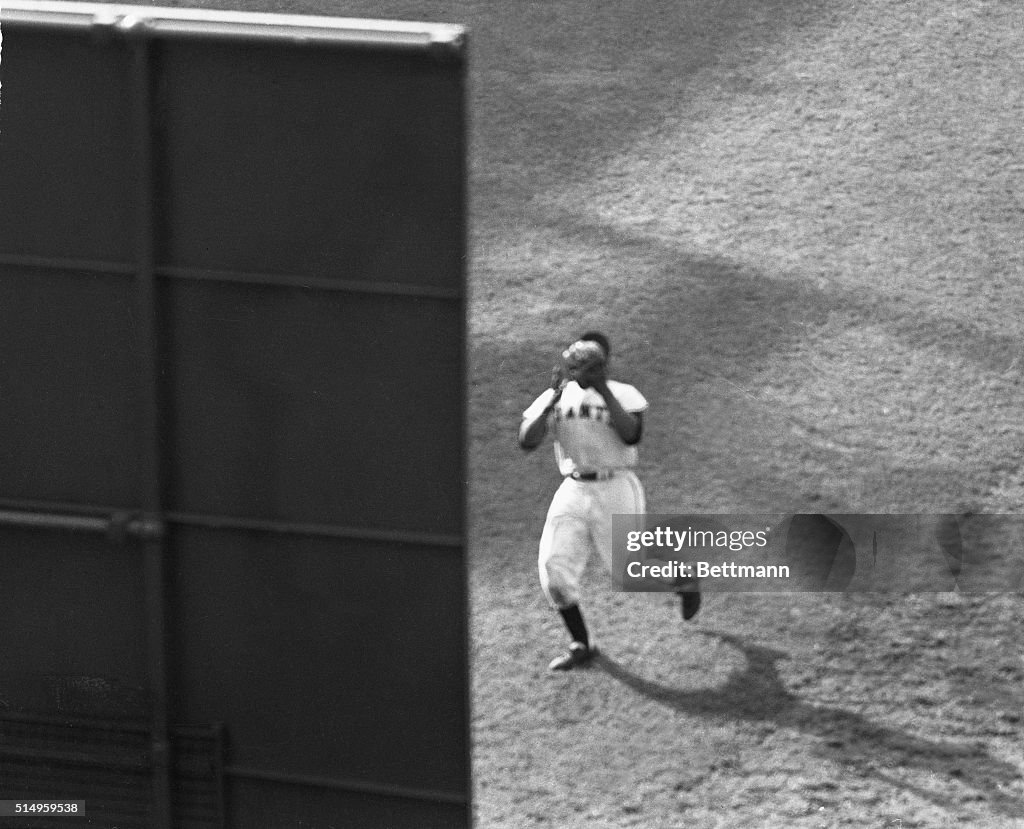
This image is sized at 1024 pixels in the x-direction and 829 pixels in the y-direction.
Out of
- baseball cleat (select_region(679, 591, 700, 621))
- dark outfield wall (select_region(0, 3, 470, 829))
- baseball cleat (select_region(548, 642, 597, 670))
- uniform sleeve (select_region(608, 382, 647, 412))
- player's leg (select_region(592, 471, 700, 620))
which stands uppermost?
uniform sleeve (select_region(608, 382, 647, 412))

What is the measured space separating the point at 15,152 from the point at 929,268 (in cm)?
1060

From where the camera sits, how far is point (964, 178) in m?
14.6

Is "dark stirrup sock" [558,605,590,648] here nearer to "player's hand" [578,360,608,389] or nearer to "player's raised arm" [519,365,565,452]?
"player's raised arm" [519,365,565,452]

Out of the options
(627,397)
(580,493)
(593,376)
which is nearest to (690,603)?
(580,493)

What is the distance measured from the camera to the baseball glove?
8227 mm

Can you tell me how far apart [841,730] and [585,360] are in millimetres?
2357

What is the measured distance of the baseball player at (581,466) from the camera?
27.8 ft

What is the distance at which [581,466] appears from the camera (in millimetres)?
8742

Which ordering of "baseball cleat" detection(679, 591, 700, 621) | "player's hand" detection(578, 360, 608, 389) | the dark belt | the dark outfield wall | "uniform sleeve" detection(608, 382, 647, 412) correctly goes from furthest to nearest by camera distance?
"baseball cleat" detection(679, 591, 700, 621) < the dark belt < "uniform sleeve" detection(608, 382, 647, 412) < "player's hand" detection(578, 360, 608, 389) < the dark outfield wall

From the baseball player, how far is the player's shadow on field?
30.9 inches

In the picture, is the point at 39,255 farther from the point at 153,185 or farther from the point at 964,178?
the point at 964,178

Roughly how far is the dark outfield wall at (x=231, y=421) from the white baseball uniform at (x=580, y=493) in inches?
178

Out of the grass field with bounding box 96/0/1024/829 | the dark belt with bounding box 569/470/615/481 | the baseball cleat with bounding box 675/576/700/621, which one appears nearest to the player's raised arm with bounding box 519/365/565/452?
the dark belt with bounding box 569/470/615/481

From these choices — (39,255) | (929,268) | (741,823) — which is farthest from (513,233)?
(39,255)
